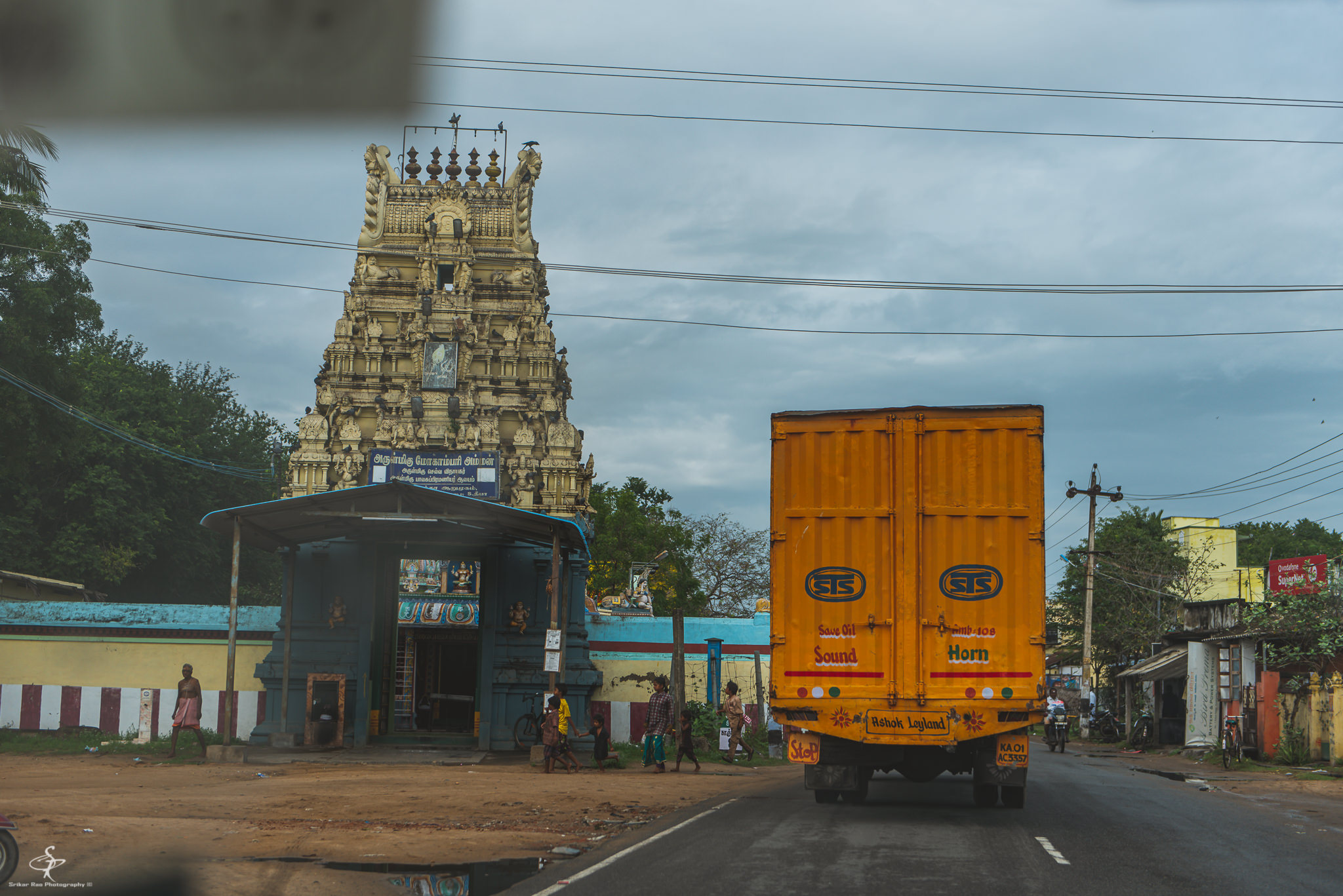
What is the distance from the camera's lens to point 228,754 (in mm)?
19391

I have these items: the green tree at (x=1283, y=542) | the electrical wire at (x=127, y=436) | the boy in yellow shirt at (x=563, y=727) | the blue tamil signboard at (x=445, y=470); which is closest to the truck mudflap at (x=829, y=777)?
the boy in yellow shirt at (x=563, y=727)

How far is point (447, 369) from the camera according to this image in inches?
1575

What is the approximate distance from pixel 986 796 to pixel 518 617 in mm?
11804

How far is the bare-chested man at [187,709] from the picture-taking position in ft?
64.4

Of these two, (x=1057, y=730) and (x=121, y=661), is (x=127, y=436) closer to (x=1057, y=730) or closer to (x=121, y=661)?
(x=121, y=661)

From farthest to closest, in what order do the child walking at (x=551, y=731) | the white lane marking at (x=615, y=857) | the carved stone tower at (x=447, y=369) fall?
the carved stone tower at (x=447, y=369)
the child walking at (x=551, y=731)
the white lane marking at (x=615, y=857)

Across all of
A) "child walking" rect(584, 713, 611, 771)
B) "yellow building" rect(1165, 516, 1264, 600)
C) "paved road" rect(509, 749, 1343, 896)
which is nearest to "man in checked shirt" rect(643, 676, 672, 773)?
"child walking" rect(584, 713, 611, 771)

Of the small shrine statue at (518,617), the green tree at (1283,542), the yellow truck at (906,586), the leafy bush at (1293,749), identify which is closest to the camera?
the yellow truck at (906,586)

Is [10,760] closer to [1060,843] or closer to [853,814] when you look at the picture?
[853,814]

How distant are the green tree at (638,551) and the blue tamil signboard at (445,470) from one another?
13492 millimetres

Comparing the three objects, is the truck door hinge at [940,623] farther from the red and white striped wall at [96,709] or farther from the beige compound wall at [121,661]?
the beige compound wall at [121,661]

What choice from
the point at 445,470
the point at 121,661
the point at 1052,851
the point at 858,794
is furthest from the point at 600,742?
the point at 445,470

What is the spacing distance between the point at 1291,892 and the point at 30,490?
46247mm

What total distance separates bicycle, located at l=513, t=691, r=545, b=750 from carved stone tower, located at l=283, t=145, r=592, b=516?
49.8 feet
